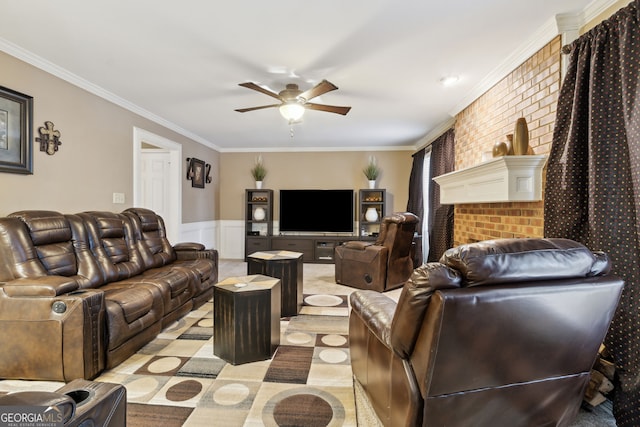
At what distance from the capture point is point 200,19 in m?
2.09

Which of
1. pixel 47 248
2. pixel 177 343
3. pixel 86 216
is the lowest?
pixel 177 343

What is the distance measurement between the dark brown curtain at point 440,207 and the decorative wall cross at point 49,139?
450cm

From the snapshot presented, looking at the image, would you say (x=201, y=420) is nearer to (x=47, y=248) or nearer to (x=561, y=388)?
(x=561, y=388)

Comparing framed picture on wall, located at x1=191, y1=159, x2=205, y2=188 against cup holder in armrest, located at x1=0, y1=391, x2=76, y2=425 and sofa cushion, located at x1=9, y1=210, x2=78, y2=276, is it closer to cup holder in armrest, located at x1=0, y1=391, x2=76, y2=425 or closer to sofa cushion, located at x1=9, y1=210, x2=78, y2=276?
sofa cushion, located at x1=9, y1=210, x2=78, y2=276

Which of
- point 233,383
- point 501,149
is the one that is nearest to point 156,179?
point 233,383

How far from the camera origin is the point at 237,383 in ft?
6.36

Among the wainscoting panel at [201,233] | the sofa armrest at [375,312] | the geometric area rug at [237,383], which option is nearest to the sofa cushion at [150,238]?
the geometric area rug at [237,383]

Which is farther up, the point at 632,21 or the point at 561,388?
the point at 632,21

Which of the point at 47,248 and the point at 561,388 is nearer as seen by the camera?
the point at 561,388

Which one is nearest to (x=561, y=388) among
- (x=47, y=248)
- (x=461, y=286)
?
(x=461, y=286)

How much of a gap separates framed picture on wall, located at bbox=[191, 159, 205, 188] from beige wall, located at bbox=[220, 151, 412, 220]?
0.92m

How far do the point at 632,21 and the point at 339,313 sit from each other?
3011 mm

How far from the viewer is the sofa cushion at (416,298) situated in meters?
1.05

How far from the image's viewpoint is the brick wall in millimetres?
2281
